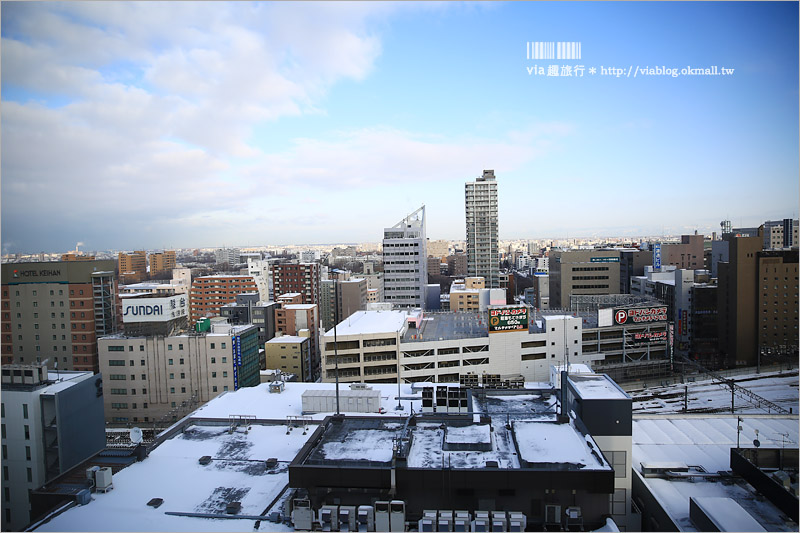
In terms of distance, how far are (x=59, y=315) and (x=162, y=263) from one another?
25331 millimetres

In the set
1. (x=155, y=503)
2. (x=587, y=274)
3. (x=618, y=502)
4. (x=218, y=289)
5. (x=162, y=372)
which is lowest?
(x=162, y=372)

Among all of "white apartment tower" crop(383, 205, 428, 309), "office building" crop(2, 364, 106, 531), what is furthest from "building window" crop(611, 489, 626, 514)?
"white apartment tower" crop(383, 205, 428, 309)

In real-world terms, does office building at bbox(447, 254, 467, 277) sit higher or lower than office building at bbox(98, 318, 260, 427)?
higher

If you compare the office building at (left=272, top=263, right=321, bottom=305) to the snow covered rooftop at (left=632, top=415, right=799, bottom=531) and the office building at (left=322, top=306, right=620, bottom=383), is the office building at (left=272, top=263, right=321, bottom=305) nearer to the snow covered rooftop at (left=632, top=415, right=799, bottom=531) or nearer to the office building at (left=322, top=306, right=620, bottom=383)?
the office building at (left=322, top=306, right=620, bottom=383)

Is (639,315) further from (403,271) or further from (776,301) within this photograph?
(403,271)

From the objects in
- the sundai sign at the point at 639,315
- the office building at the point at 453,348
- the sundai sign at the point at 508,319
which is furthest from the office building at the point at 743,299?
the sundai sign at the point at 508,319

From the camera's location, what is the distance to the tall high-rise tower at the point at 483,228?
3203 cm

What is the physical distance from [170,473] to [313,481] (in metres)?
1.89

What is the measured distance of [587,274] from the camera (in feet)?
78.2

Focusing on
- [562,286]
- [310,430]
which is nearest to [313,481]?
[310,430]

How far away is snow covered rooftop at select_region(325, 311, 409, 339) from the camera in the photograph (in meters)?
12.4

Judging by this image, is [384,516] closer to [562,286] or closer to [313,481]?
[313,481]

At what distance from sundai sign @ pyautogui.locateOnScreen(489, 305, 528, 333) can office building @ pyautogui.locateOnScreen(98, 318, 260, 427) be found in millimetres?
6341

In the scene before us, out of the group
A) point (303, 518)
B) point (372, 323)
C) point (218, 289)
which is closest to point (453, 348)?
point (372, 323)
